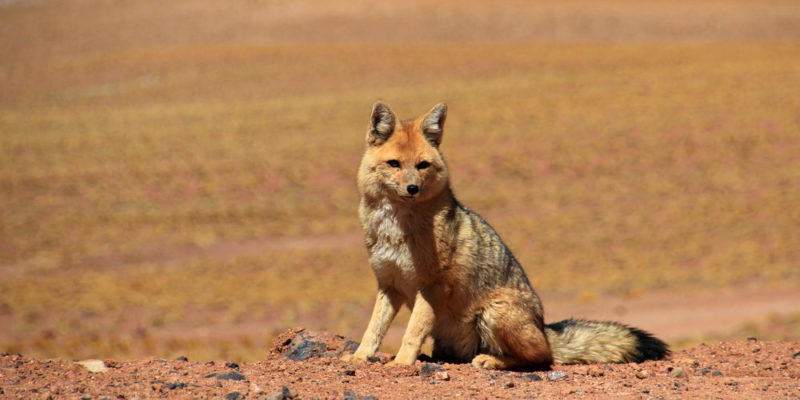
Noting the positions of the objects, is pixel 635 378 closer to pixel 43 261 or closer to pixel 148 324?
pixel 148 324

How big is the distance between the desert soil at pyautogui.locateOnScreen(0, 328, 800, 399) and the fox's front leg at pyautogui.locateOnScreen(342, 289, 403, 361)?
134mm

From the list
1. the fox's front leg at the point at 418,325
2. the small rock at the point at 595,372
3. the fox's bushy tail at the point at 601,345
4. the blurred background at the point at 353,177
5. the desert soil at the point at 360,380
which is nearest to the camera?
the desert soil at the point at 360,380

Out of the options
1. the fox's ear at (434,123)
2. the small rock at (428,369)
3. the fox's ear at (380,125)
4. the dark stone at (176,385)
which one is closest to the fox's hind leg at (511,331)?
the small rock at (428,369)

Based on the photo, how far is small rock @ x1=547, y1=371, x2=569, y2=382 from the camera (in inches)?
275

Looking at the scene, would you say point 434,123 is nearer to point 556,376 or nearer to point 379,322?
point 379,322

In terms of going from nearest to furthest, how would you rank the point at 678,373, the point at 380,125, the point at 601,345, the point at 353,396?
the point at 353,396, the point at 380,125, the point at 678,373, the point at 601,345

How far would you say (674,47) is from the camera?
57.8m

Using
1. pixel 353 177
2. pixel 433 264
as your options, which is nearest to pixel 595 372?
pixel 433 264

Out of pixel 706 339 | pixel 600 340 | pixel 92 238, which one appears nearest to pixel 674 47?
pixel 92 238

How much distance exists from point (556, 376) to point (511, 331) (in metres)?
0.53

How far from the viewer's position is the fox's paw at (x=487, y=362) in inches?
284

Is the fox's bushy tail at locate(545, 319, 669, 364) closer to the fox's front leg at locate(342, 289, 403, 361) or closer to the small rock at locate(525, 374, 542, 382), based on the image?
the small rock at locate(525, 374, 542, 382)

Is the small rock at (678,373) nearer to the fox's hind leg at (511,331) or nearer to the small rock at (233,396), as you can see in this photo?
the fox's hind leg at (511,331)

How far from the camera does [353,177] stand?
33094mm
